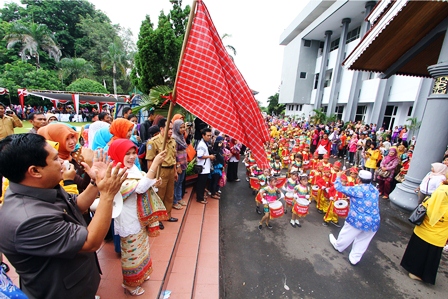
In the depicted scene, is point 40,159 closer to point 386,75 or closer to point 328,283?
point 328,283

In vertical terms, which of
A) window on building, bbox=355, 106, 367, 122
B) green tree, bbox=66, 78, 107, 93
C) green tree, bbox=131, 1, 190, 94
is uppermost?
green tree, bbox=131, 1, 190, 94

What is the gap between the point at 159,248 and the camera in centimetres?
311

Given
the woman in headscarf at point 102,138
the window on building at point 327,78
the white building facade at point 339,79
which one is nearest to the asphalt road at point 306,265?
the woman in headscarf at point 102,138

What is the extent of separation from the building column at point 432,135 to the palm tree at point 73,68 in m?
32.4

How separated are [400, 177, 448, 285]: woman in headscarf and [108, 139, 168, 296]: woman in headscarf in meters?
3.87

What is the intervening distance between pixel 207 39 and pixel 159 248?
2917 millimetres

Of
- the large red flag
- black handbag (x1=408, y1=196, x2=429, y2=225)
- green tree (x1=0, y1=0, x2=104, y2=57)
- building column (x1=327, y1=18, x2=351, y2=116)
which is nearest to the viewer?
the large red flag

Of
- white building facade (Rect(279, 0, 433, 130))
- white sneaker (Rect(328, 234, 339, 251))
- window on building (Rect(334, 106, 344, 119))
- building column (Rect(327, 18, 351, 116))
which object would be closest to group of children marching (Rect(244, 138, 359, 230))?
white sneaker (Rect(328, 234, 339, 251))

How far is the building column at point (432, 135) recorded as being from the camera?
5148mm

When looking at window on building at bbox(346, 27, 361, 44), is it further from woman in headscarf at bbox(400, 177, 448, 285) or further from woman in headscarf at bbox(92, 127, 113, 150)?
woman in headscarf at bbox(92, 127, 113, 150)

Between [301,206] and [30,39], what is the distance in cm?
3454

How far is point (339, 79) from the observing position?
19516 mm

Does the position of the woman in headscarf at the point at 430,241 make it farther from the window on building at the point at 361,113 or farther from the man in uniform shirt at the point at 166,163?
the window on building at the point at 361,113

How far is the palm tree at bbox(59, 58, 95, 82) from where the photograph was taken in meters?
25.4
